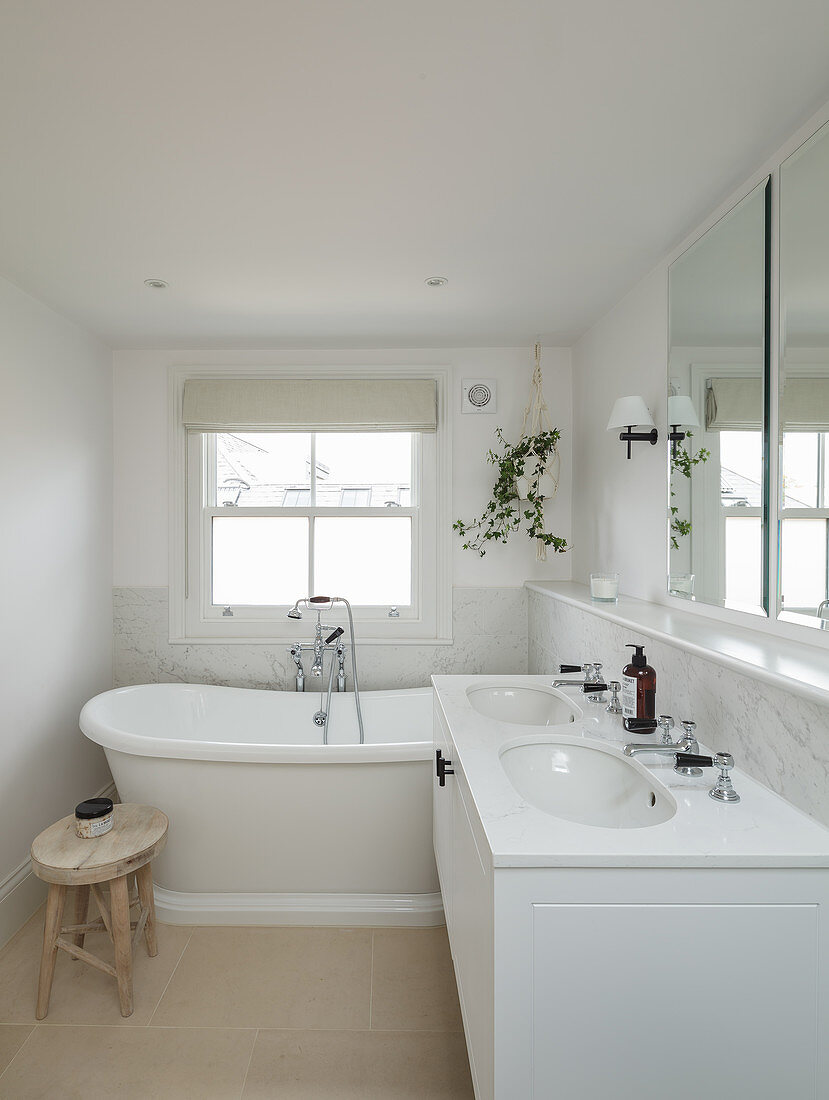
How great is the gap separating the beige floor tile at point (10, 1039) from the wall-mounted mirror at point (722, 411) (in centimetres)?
232

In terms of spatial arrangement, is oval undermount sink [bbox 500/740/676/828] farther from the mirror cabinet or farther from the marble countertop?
the mirror cabinet

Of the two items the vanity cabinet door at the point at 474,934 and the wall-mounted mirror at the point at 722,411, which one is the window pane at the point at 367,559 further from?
the vanity cabinet door at the point at 474,934

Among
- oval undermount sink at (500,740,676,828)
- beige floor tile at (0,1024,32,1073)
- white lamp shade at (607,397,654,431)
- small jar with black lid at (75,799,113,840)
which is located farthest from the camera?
white lamp shade at (607,397,654,431)

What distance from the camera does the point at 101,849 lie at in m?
2.06

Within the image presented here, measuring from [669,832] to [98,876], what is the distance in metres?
1.72

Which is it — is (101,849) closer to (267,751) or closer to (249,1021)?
(267,751)

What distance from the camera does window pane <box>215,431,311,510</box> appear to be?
342cm

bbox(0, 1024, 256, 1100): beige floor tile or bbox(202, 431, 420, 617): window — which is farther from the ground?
bbox(202, 431, 420, 617): window

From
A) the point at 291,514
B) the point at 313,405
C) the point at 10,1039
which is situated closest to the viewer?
the point at 10,1039

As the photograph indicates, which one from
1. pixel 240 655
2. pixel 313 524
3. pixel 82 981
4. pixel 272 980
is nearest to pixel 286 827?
pixel 272 980

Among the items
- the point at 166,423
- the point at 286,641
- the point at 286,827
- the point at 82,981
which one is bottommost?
the point at 82,981

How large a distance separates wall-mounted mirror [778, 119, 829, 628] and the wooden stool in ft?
6.58

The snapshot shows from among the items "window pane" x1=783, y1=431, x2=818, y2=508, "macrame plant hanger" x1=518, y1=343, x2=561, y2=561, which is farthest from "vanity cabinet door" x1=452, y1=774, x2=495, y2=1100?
"macrame plant hanger" x1=518, y1=343, x2=561, y2=561

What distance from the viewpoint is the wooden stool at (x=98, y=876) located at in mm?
1968
